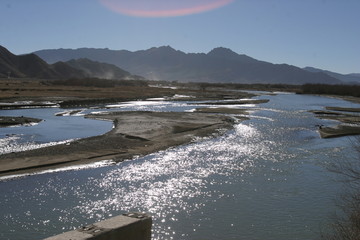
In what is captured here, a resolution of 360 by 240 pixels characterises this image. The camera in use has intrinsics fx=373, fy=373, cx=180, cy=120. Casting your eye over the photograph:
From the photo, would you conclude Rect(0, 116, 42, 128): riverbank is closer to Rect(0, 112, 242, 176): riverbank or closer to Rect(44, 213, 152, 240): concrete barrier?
Rect(0, 112, 242, 176): riverbank

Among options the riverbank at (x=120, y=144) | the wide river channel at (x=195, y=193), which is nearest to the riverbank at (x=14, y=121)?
the wide river channel at (x=195, y=193)

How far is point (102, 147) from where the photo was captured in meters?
25.1

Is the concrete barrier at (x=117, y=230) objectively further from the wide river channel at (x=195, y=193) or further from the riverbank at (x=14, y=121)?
the riverbank at (x=14, y=121)

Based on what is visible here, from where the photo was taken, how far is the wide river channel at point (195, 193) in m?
12.9

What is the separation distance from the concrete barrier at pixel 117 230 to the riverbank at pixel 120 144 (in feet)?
39.8

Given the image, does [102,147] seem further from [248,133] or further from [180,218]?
[248,133]

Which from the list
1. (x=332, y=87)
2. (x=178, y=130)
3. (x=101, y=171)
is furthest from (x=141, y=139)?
(x=332, y=87)

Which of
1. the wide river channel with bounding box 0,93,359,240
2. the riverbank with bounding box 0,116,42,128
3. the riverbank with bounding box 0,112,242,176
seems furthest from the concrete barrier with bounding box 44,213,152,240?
the riverbank with bounding box 0,116,42,128

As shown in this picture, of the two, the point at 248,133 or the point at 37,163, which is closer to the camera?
the point at 37,163

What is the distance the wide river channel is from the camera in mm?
12883

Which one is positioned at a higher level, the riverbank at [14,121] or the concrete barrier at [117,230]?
the concrete barrier at [117,230]

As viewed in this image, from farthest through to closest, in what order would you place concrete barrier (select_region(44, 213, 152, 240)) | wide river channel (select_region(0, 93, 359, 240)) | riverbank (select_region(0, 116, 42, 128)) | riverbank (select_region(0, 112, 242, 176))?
riverbank (select_region(0, 116, 42, 128)) < riverbank (select_region(0, 112, 242, 176)) < wide river channel (select_region(0, 93, 359, 240)) < concrete barrier (select_region(44, 213, 152, 240))

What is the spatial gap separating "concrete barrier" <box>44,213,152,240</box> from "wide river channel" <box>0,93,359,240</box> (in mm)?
3149

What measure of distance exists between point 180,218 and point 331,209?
6.09 m
